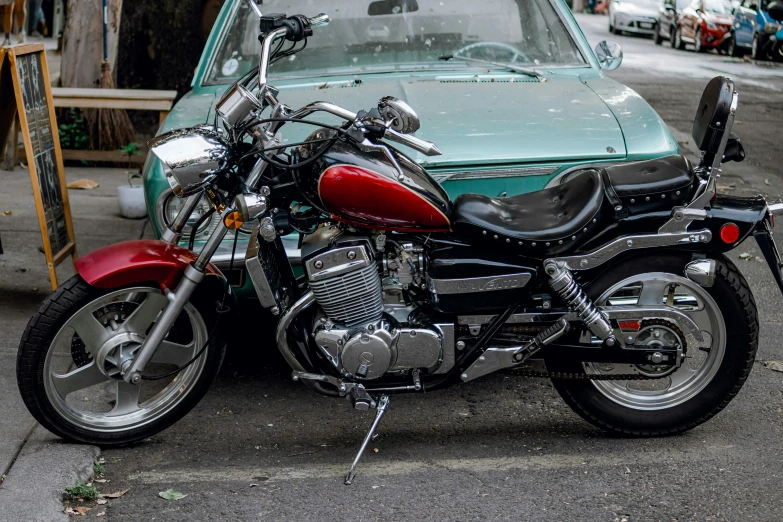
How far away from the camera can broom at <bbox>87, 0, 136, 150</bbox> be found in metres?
8.84

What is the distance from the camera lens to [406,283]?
3709 millimetres

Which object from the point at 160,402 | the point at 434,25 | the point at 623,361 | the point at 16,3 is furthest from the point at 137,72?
the point at 623,361

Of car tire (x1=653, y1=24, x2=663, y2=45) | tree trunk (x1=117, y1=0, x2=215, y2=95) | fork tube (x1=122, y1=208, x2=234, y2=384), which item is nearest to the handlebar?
fork tube (x1=122, y1=208, x2=234, y2=384)

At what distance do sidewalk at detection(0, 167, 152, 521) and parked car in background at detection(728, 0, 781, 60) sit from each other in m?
14.5

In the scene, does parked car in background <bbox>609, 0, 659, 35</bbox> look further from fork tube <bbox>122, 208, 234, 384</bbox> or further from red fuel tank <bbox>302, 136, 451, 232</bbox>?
fork tube <bbox>122, 208, 234, 384</bbox>

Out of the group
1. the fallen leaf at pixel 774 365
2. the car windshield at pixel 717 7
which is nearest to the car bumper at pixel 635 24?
the car windshield at pixel 717 7

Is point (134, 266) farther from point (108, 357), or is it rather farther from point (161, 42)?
point (161, 42)

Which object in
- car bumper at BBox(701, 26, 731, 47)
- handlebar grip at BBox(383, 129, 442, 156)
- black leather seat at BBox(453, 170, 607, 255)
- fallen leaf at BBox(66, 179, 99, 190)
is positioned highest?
handlebar grip at BBox(383, 129, 442, 156)

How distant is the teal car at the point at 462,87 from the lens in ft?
14.0

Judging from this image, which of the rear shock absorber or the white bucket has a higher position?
the rear shock absorber

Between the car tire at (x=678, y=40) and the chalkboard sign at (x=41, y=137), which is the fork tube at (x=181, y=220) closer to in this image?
the chalkboard sign at (x=41, y=137)

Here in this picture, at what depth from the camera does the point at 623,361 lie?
3.82 metres

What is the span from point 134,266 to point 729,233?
2.20 meters

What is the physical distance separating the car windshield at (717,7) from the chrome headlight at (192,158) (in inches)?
839
